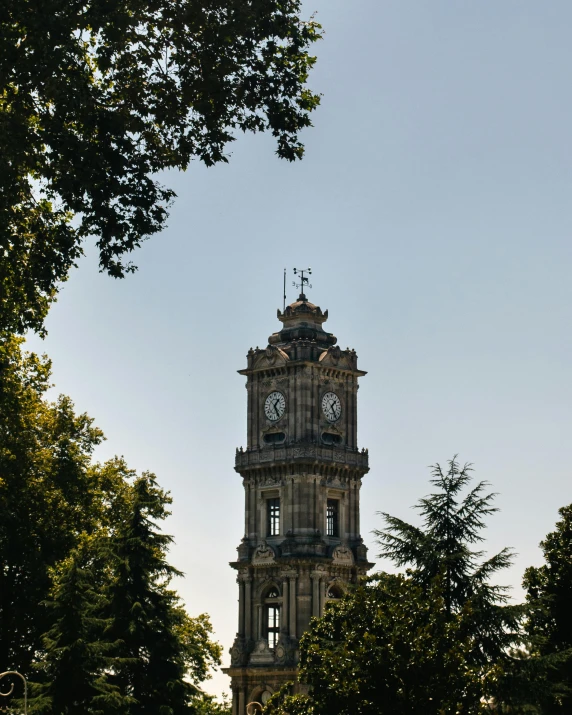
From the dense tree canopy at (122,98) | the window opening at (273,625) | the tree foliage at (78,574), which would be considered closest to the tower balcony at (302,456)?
the window opening at (273,625)

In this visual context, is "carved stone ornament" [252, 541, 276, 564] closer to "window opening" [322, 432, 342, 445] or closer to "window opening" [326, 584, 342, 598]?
"window opening" [326, 584, 342, 598]

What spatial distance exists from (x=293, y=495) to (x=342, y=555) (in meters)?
4.57

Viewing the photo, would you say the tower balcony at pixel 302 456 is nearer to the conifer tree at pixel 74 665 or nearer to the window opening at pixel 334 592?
the window opening at pixel 334 592

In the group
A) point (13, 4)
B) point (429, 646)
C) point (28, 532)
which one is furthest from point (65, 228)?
point (28, 532)

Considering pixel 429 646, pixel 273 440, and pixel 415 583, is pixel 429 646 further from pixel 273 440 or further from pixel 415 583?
pixel 273 440

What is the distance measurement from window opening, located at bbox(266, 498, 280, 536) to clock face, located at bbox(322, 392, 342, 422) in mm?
6032

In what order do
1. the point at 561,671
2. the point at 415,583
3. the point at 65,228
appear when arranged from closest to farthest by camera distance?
the point at 65,228 → the point at 415,583 → the point at 561,671

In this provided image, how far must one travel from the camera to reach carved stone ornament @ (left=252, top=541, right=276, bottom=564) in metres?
85.8

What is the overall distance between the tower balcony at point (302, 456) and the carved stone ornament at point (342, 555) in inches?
203

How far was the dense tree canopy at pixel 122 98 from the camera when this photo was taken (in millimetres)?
28438

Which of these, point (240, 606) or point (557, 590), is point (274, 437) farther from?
point (557, 590)

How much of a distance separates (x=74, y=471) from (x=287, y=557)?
943 inches

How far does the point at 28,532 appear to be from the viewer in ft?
201

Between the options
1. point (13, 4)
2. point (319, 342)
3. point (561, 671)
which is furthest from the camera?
point (319, 342)
